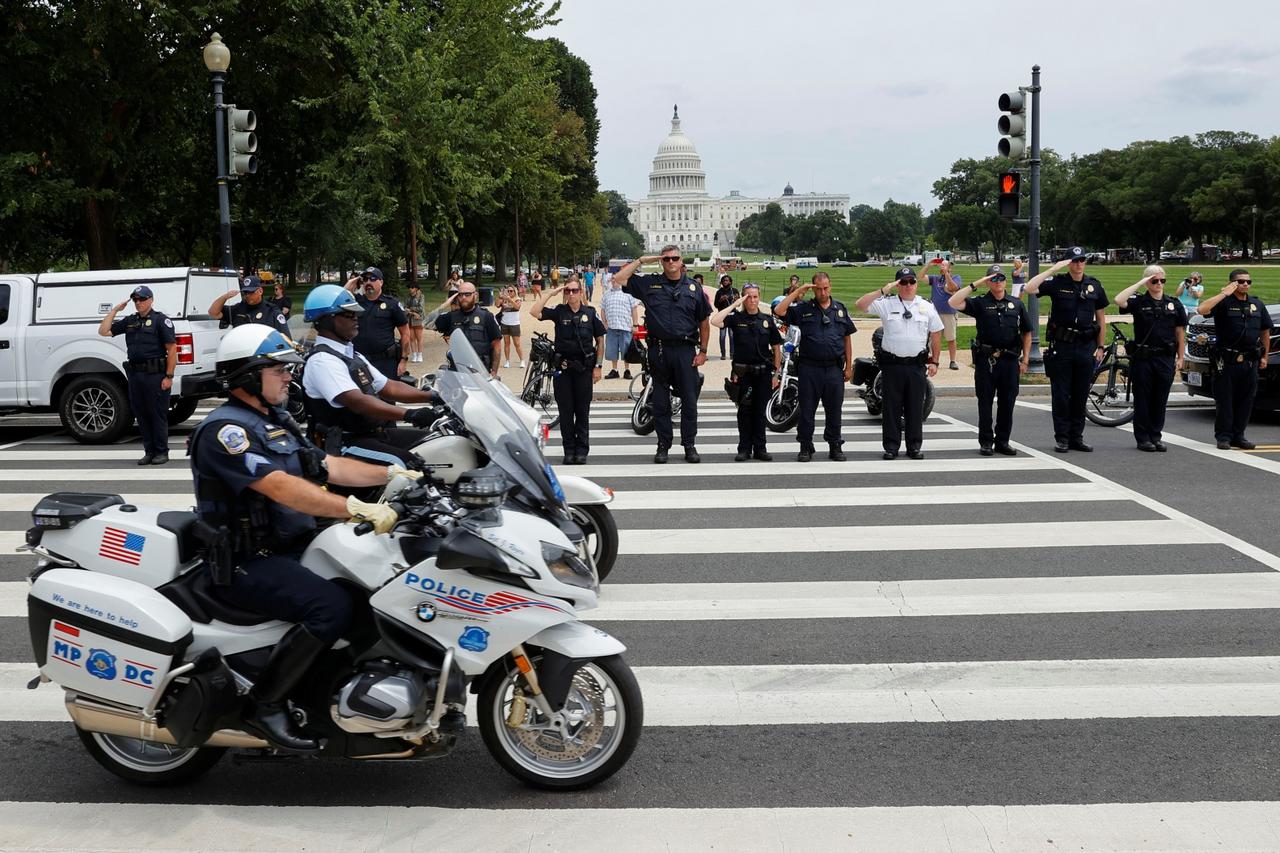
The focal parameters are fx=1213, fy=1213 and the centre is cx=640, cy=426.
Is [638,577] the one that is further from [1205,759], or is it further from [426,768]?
[1205,759]

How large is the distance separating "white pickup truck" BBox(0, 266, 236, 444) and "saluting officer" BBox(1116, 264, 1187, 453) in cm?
1019

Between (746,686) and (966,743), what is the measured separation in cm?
110

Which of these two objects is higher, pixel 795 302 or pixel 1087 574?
pixel 795 302

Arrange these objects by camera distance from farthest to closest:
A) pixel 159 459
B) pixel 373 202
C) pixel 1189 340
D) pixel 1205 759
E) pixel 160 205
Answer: pixel 160 205 < pixel 373 202 < pixel 1189 340 < pixel 159 459 < pixel 1205 759

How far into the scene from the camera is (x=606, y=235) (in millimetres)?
191000

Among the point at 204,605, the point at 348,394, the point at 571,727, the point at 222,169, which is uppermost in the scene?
the point at 222,169

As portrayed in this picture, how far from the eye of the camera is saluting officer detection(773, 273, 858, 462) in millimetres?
11984

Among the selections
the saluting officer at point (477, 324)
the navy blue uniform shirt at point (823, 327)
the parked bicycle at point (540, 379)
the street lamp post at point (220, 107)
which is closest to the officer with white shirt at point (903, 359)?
the navy blue uniform shirt at point (823, 327)

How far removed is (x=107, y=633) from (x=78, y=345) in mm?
10873

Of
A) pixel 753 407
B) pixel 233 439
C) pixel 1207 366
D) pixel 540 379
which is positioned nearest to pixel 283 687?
pixel 233 439

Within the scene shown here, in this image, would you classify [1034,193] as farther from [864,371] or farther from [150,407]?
[150,407]

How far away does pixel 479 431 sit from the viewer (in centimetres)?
481

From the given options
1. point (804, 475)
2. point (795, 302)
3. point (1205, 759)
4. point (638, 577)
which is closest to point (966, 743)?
point (1205, 759)

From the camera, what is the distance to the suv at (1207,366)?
45.3 feet
